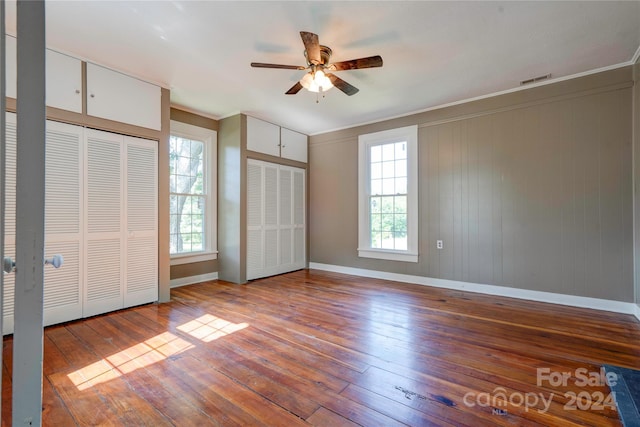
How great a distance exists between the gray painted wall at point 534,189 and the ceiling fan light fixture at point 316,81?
2.25 m

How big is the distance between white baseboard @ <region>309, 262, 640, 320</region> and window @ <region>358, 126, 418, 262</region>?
0.30 m

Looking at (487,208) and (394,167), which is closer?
(487,208)

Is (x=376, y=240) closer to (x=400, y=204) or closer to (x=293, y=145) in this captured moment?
(x=400, y=204)

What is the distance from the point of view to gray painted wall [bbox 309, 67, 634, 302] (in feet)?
10.5

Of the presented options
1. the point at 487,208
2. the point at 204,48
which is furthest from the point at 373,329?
the point at 204,48

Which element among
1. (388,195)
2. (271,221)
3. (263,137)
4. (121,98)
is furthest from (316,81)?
(271,221)

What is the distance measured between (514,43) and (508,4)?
605 millimetres

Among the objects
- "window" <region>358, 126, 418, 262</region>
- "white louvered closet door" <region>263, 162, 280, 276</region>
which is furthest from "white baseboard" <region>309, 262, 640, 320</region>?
"white louvered closet door" <region>263, 162, 280, 276</region>

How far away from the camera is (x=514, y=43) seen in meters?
2.71

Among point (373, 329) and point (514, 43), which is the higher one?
point (514, 43)

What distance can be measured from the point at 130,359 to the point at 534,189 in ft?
14.7

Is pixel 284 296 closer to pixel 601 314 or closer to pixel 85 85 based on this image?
pixel 85 85

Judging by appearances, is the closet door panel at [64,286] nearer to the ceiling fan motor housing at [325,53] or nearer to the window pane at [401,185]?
the ceiling fan motor housing at [325,53]

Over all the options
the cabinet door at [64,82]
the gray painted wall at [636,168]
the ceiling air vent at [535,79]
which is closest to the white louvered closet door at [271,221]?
the cabinet door at [64,82]
